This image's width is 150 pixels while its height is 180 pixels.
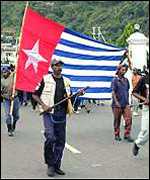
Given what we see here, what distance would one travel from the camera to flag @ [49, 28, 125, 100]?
10243mm

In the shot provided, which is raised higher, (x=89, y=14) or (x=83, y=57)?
(x=89, y=14)

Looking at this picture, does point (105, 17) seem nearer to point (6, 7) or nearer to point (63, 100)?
point (6, 7)

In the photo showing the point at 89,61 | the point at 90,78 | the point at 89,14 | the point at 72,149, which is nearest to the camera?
the point at 72,149

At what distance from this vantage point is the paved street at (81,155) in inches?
291

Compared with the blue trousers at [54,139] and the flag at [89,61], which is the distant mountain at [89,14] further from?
the blue trousers at [54,139]

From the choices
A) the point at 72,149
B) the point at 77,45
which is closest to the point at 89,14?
the point at 77,45

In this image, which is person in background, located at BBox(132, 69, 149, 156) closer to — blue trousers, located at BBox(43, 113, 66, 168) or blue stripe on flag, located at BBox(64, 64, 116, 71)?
blue trousers, located at BBox(43, 113, 66, 168)

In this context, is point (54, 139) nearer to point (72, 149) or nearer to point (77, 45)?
point (72, 149)

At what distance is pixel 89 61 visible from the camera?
1097cm

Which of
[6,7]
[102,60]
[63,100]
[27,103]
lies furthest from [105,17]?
[63,100]

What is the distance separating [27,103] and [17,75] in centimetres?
1113

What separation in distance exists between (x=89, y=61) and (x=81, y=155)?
266cm

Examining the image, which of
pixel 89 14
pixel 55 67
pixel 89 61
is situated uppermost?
pixel 89 14

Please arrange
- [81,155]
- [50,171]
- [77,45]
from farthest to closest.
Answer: [77,45] < [81,155] < [50,171]
